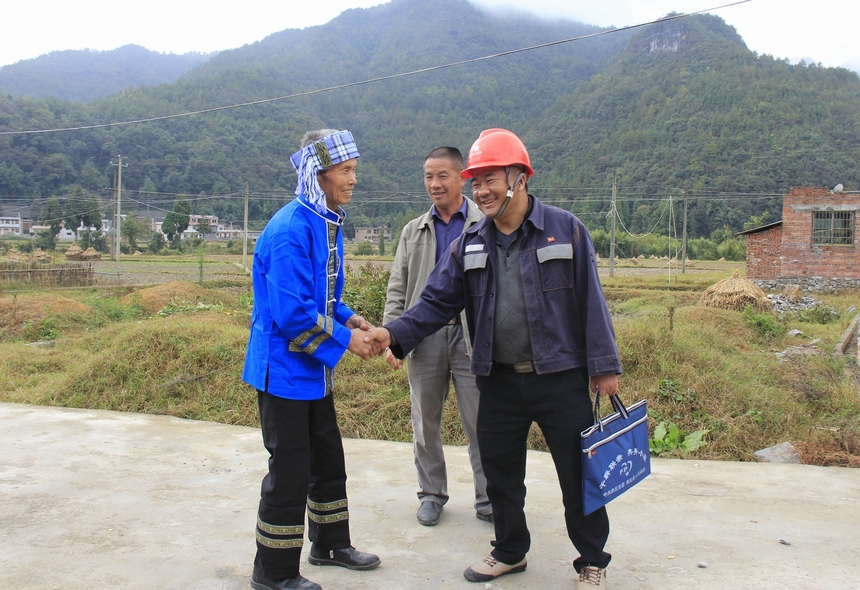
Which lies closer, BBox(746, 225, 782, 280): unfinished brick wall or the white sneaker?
the white sneaker

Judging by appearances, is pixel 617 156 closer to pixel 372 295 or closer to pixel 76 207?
pixel 76 207

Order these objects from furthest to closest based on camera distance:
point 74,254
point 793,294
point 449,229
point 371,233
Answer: point 371,233
point 74,254
point 793,294
point 449,229

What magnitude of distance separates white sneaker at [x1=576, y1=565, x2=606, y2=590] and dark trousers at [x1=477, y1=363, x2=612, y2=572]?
0.02 metres

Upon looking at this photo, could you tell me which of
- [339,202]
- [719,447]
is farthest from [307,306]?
[719,447]

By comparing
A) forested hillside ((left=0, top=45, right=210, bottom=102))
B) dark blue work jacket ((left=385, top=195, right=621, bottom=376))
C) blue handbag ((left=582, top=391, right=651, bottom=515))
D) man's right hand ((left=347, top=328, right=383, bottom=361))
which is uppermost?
forested hillside ((left=0, top=45, right=210, bottom=102))

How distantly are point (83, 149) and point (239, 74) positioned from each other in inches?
1030

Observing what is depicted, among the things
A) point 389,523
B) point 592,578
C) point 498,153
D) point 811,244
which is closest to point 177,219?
point 811,244

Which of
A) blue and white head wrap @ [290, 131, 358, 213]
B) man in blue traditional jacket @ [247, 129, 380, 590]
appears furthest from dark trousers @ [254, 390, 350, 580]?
blue and white head wrap @ [290, 131, 358, 213]

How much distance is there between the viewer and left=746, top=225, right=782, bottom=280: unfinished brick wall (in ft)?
69.9

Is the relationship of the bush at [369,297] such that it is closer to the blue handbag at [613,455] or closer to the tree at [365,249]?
the blue handbag at [613,455]

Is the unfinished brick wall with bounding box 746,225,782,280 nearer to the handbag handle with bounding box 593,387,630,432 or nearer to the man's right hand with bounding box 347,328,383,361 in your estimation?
the handbag handle with bounding box 593,387,630,432

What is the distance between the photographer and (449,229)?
3564 millimetres

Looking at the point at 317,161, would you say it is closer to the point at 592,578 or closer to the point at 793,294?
the point at 592,578

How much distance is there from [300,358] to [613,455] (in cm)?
124
